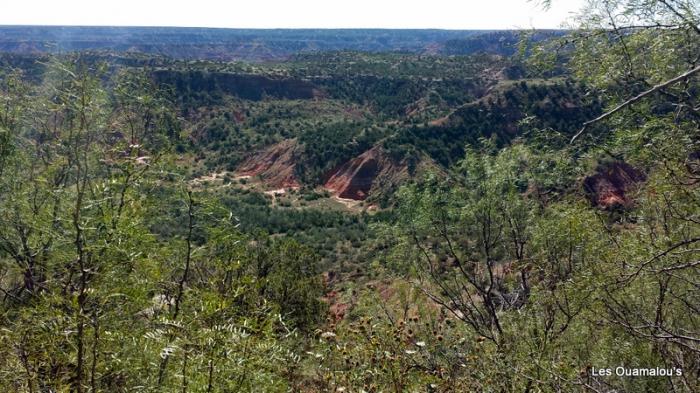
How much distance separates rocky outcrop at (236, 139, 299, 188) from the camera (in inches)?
1991

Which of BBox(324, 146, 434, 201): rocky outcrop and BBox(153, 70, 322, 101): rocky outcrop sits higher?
BBox(153, 70, 322, 101): rocky outcrop

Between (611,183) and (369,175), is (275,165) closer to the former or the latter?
(369,175)

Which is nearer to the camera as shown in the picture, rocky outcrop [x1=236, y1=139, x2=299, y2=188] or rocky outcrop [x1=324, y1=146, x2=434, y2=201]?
rocky outcrop [x1=324, y1=146, x2=434, y2=201]

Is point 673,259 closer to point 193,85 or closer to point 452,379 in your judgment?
point 452,379

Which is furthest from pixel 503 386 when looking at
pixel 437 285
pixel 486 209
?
pixel 437 285

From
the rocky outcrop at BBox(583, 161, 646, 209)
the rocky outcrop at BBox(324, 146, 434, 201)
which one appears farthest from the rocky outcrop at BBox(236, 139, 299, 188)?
the rocky outcrop at BBox(583, 161, 646, 209)

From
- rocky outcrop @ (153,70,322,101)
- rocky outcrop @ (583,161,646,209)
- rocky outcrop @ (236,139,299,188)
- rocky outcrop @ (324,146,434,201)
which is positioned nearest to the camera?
rocky outcrop @ (583,161,646,209)

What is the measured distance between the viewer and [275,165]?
53031 mm

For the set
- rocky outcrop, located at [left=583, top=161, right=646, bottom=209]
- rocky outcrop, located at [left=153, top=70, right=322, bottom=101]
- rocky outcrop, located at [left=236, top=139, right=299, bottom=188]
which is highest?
rocky outcrop, located at [left=153, top=70, right=322, bottom=101]

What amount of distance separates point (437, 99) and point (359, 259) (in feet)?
151

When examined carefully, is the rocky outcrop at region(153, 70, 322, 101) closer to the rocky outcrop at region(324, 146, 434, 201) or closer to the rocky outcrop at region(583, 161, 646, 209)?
the rocky outcrop at region(324, 146, 434, 201)

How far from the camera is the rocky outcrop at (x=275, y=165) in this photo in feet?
166

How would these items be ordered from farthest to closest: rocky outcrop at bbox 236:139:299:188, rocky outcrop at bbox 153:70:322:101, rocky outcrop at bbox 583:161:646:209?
1. rocky outcrop at bbox 153:70:322:101
2. rocky outcrop at bbox 236:139:299:188
3. rocky outcrop at bbox 583:161:646:209

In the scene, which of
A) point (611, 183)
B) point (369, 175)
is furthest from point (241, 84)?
point (611, 183)
